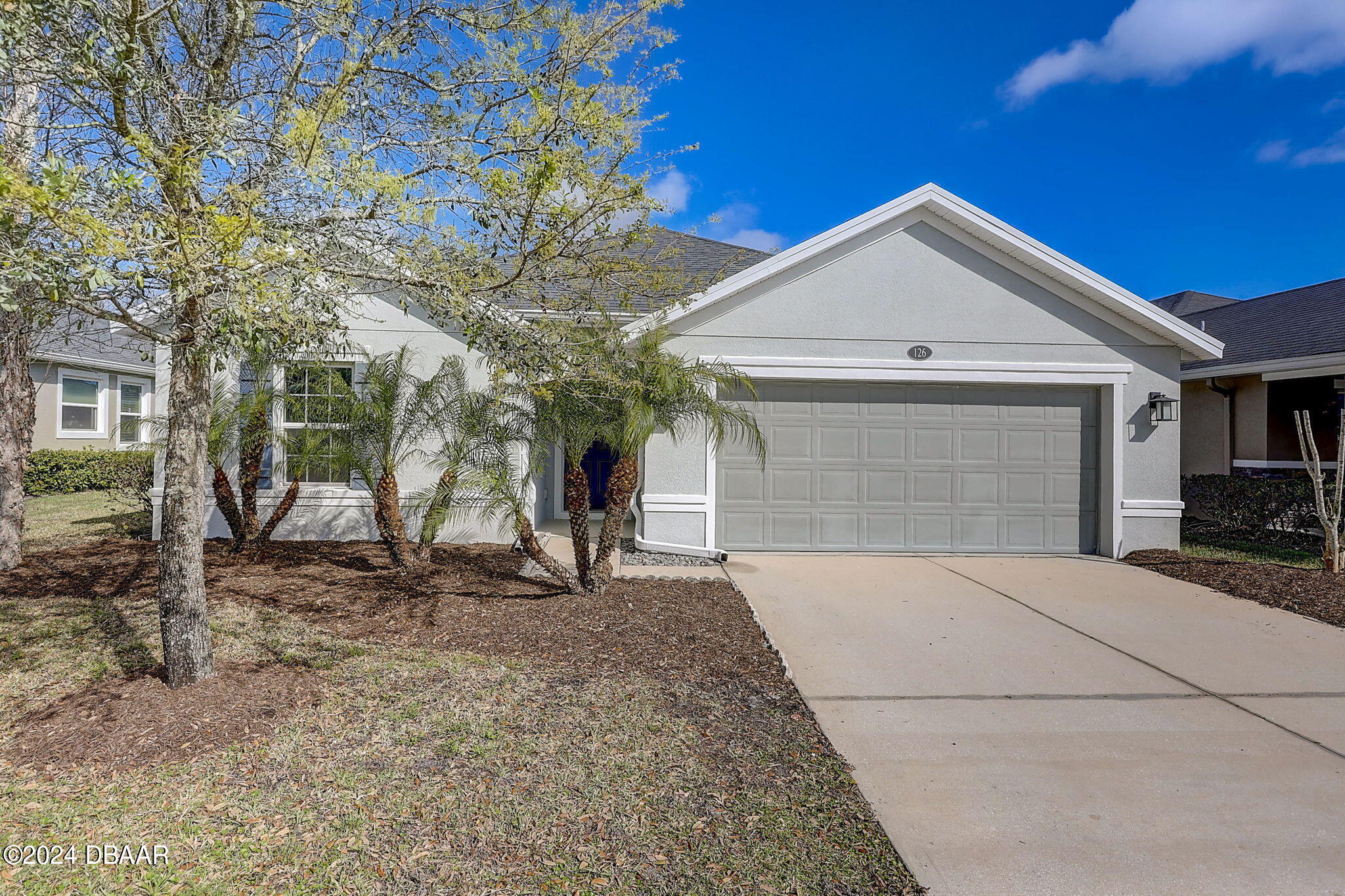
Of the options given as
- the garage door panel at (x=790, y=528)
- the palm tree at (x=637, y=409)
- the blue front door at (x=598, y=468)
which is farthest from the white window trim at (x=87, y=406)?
the garage door panel at (x=790, y=528)

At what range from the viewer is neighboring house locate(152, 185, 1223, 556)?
9.12m

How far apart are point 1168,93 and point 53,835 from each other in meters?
17.7

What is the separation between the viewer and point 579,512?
6.43 m

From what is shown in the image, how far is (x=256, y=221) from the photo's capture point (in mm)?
3439

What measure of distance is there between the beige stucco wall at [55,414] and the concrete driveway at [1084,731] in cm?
1711

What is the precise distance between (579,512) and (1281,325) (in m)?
15.0

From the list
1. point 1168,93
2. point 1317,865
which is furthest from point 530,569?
point 1168,93

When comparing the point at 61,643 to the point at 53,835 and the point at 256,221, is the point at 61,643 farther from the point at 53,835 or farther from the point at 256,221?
the point at 256,221

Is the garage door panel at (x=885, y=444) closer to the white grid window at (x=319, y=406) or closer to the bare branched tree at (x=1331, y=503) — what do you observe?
the bare branched tree at (x=1331, y=503)

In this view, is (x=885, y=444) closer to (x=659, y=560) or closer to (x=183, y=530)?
(x=659, y=560)

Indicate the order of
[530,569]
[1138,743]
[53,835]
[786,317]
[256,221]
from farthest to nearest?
[786,317] < [530,569] < [1138,743] < [256,221] < [53,835]

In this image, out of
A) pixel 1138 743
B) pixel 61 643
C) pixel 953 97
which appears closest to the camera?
pixel 1138 743

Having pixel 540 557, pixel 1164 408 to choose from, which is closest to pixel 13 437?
pixel 540 557

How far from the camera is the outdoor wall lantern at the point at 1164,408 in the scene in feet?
29.8
